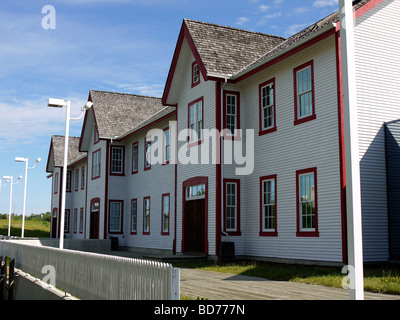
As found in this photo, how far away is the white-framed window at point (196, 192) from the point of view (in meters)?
21.6

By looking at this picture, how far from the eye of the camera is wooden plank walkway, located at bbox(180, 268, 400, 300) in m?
10.4

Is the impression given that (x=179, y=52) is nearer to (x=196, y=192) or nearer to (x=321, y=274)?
(x=196, y=192)

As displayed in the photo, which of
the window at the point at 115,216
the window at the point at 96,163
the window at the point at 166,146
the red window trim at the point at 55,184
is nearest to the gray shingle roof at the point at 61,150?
the red window trim at the point at 55,184

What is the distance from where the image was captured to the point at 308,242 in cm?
1653

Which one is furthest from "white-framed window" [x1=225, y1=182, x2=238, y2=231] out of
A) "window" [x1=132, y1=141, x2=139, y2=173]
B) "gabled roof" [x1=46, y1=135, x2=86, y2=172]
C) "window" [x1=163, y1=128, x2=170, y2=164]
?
"gabled roof" [x1=46, y1=135, x2=86, y2=172]

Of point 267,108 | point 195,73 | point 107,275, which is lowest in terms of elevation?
point 107,275

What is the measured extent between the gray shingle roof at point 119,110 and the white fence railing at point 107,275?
684 inches

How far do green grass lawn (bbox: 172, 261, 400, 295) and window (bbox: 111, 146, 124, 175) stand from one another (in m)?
16.3

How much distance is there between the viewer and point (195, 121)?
22.4 meters

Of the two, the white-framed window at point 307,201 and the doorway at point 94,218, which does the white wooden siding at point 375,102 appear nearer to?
the white-framed window at point 307,201

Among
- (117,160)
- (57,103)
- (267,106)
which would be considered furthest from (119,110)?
(267,106)

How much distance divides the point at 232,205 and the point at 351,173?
43.7 ft

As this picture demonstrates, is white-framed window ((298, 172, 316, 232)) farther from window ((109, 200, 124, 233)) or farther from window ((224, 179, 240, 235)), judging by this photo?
window ((109, 200, 124, 233))
